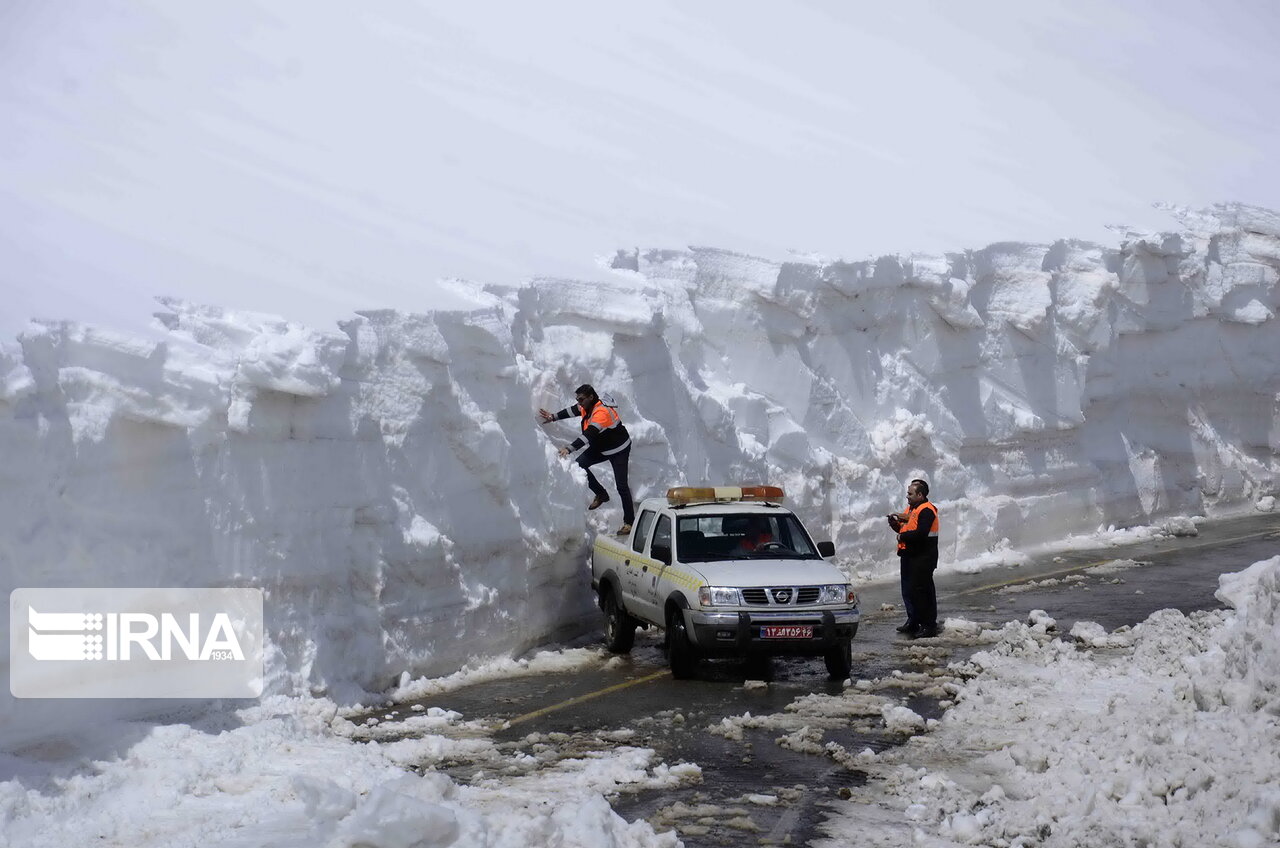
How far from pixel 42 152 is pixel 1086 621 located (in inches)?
537

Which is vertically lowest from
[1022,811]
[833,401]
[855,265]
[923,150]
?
[1022,811]

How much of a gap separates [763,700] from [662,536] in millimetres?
2572

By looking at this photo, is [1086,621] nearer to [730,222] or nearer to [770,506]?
[770,506]

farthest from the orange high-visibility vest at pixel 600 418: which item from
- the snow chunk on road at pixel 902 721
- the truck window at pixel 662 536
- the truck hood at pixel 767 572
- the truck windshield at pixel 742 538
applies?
the snow chunk on road at pixel 902 721

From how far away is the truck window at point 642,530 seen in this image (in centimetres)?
1463

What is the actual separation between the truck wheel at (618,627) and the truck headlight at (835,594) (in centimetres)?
241

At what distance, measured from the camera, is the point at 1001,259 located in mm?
24234

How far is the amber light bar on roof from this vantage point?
47.2 feet

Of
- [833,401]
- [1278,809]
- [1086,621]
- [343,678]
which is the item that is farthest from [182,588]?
[833,401]

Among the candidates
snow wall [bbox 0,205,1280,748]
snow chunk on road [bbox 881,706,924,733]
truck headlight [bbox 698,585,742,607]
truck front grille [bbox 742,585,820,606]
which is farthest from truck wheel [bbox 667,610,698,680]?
snow chunk on road [bbox 881,706,924,733]

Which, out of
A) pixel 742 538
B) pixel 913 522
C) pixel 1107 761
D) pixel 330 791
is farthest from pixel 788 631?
pixel 330 791

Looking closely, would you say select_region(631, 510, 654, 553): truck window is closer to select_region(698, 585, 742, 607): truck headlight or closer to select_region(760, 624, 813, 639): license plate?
select_region(698, 585, 742, 607): truck headlight

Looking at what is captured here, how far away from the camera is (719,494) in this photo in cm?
1468

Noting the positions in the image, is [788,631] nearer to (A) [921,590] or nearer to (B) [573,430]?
(A) [921,590]
